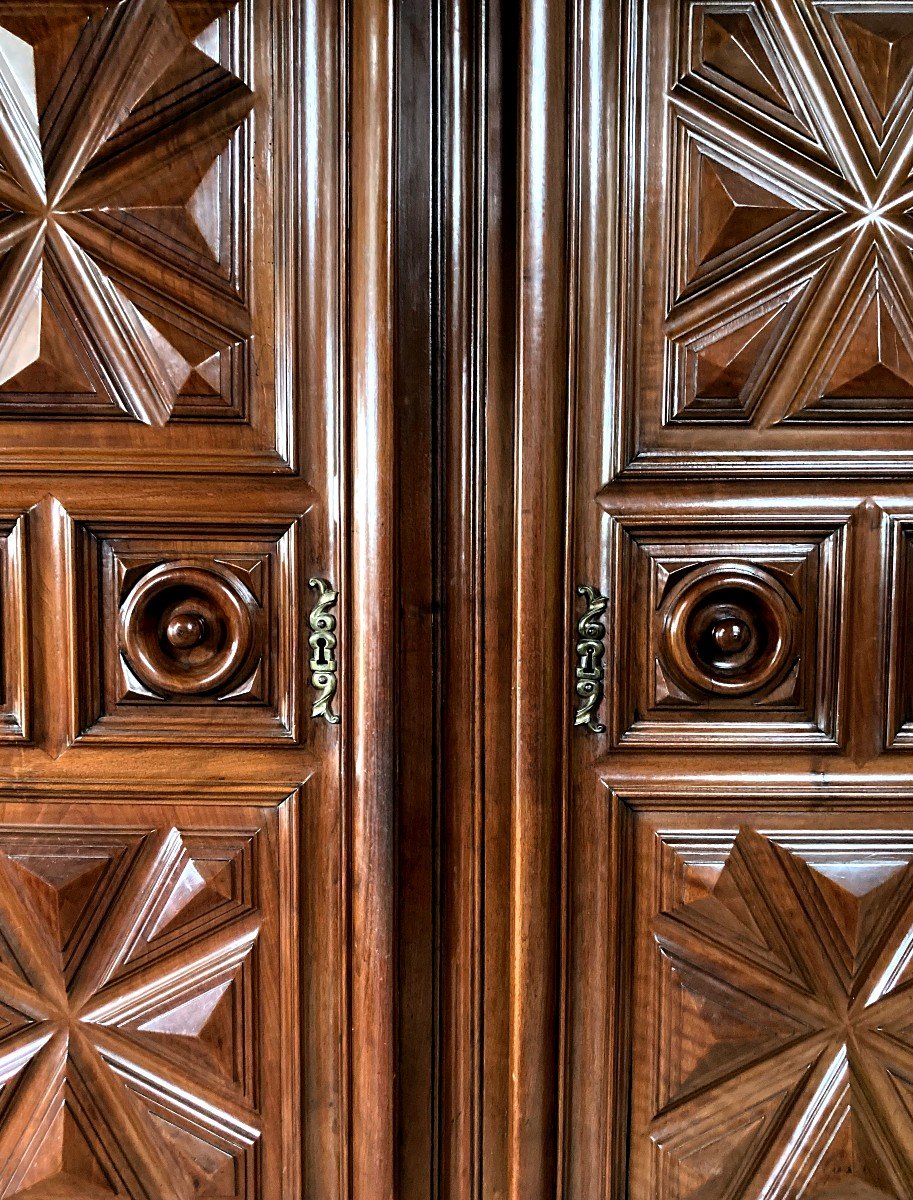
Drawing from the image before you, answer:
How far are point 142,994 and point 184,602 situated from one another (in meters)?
0.33

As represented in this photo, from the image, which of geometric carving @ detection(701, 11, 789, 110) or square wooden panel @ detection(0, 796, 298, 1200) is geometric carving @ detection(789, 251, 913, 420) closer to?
geometric carving @ detection(701, 11, 789, 110)

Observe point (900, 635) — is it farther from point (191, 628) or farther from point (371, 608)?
point (191, 628)

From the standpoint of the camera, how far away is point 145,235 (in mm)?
644

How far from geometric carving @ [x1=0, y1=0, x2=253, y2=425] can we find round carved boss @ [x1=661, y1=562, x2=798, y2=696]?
405 millimetres

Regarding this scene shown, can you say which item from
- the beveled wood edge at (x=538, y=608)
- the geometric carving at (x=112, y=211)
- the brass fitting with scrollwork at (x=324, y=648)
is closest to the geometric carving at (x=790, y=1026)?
the beveled wood edge at (x=538, y=608)

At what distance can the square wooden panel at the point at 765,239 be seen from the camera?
2.07 feet

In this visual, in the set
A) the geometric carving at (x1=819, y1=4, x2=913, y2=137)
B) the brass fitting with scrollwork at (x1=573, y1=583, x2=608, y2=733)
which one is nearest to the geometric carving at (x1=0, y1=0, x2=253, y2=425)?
the brass fitting with scrollwork at (x1=573, y1=583, x2=608, y2=733)

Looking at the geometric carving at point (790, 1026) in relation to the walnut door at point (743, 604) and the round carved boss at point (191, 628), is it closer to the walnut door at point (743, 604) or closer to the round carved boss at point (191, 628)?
the walnut door at point (743, 604)

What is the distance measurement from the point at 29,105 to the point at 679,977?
0.88 meters

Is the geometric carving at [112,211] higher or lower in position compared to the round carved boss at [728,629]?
higher

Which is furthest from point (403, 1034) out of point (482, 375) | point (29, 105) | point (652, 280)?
point (29, 105)

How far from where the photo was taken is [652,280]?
2.11 ft

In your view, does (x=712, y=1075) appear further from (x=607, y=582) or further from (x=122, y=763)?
(x=122, y=763)

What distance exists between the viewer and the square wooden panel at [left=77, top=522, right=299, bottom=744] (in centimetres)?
66
